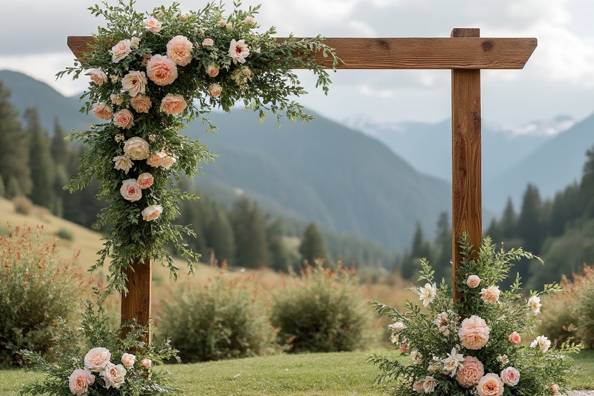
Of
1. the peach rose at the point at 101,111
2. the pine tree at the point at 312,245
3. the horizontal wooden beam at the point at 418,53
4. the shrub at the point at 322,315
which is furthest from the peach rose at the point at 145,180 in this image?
the pine tree at the point at 312,245

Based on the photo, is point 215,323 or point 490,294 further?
point 215,323

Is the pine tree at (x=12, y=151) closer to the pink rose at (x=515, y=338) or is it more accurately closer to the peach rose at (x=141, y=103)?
the peach rose at (x=141, y=103)

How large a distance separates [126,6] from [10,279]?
13.4 ft

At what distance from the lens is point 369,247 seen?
5113 inches

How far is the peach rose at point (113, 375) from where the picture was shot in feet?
16.3

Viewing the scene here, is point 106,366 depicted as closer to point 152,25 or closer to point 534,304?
point 152,25

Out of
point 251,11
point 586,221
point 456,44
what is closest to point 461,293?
point 456,44

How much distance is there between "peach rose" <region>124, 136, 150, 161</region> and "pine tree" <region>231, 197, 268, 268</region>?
49855 mm

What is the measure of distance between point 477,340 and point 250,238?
51.2 m

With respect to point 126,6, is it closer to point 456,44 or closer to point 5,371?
point 456,44

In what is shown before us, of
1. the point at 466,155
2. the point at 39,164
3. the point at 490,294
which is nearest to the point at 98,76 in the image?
the point at 466,155

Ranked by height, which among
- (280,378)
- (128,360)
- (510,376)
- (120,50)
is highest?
(120,50)

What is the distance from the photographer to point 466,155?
17.8 ft

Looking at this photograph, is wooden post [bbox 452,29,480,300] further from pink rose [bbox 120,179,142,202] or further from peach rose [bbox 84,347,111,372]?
peach rose [bbox 84,347,111,372]
